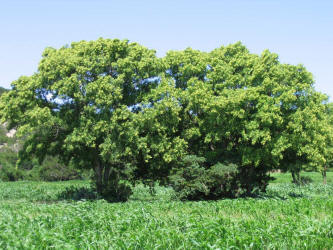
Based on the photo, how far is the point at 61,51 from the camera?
26.8 meters

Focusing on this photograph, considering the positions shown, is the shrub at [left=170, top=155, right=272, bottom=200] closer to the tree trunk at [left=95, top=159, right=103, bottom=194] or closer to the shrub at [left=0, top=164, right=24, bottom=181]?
the tree trunk at [left=95, top=159, right=103, bottom=194]

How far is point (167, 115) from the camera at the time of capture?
2566 cm

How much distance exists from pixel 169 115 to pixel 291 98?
30.4 feet

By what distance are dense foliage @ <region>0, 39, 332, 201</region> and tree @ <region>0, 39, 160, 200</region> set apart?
8 centimetres

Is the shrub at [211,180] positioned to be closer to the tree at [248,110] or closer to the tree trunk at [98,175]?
the tree at [248,110]

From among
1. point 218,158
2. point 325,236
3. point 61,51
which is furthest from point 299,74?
point 325,236

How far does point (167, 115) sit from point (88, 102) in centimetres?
574

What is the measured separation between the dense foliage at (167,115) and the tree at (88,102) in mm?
79

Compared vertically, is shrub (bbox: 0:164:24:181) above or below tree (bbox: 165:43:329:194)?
below

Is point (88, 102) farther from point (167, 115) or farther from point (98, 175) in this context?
point (98, 175)

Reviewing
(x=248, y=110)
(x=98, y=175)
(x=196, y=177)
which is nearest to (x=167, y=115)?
(x=196, y=177)

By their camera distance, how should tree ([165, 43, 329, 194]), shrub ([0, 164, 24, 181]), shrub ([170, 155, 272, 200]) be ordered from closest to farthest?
shrub ([170, 155, 272, 200]) → tree ([165, 43, 329, 194]) → shrub ([0, 164, 24, 181])

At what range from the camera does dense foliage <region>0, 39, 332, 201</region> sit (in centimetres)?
2455

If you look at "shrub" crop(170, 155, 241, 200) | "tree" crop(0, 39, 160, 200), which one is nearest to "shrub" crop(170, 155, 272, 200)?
"shrub" crop(170, 155, 241, 200)
